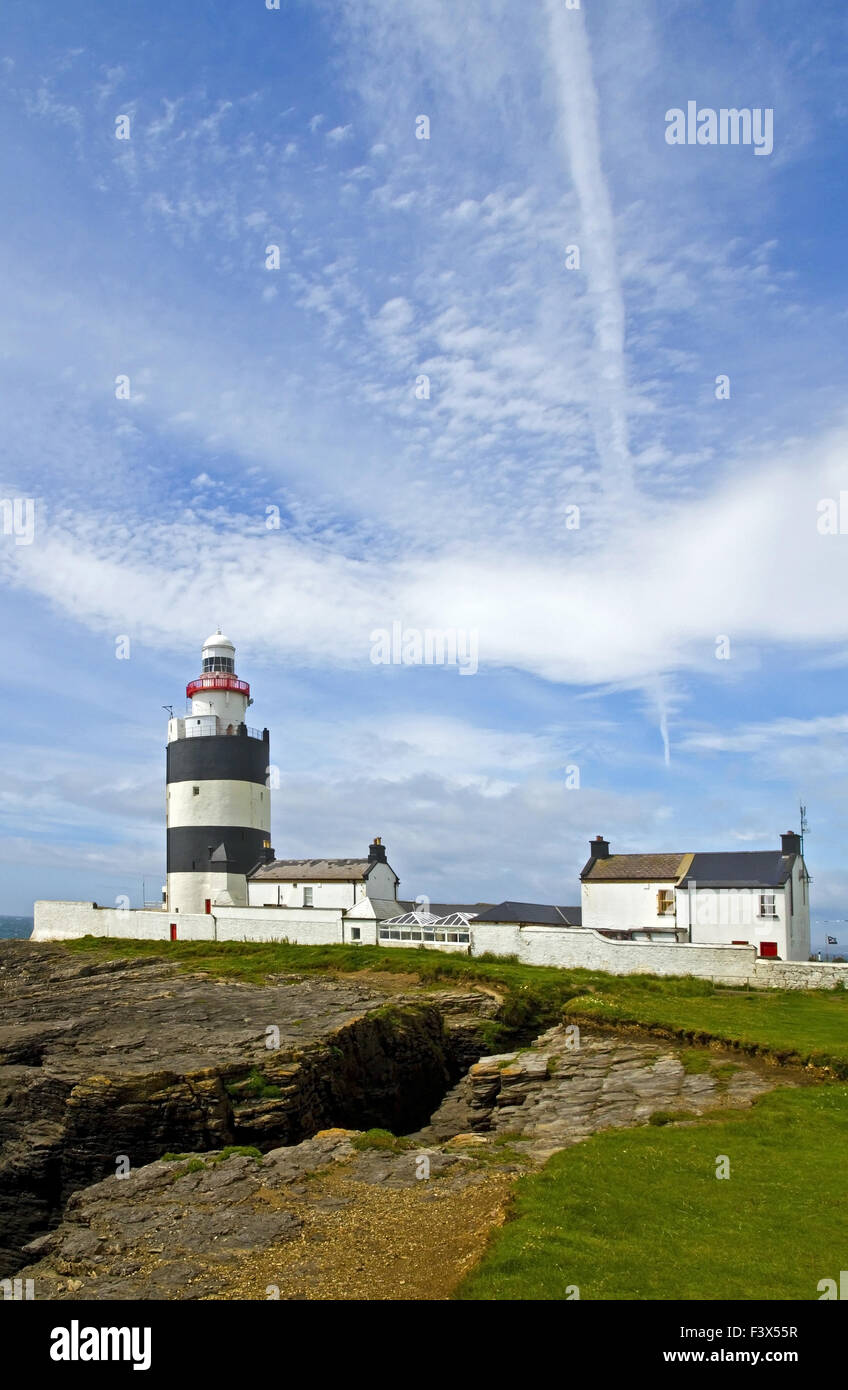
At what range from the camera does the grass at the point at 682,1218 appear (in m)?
11.7

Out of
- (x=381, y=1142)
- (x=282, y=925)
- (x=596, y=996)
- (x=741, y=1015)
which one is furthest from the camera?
(x=282, y=925)

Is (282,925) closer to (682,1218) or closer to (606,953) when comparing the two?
(606,953)

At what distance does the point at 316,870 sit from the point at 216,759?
10344mm

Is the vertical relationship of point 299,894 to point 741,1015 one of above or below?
above

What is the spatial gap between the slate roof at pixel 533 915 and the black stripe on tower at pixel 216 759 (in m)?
18.9

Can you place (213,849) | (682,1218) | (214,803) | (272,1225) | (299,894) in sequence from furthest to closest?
(214,803), (213,849), (299,894), (272,1225), (682,1218)

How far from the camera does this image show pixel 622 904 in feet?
167

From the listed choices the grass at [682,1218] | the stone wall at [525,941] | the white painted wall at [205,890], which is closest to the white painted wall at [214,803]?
the white painted wall at [205,890]

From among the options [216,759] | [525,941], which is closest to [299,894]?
[216,759]

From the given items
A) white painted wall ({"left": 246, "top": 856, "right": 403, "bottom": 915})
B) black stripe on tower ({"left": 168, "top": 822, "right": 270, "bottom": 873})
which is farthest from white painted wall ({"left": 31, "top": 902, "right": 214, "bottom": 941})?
white painted wall ({"left": 246, "top": 856, "right": 403, "bottom": 915})

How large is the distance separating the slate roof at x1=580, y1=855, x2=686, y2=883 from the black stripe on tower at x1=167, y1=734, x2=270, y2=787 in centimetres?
2379

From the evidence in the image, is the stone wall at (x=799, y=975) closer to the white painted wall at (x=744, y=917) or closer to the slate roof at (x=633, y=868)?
the white painted wall at (x=744, y=917)
